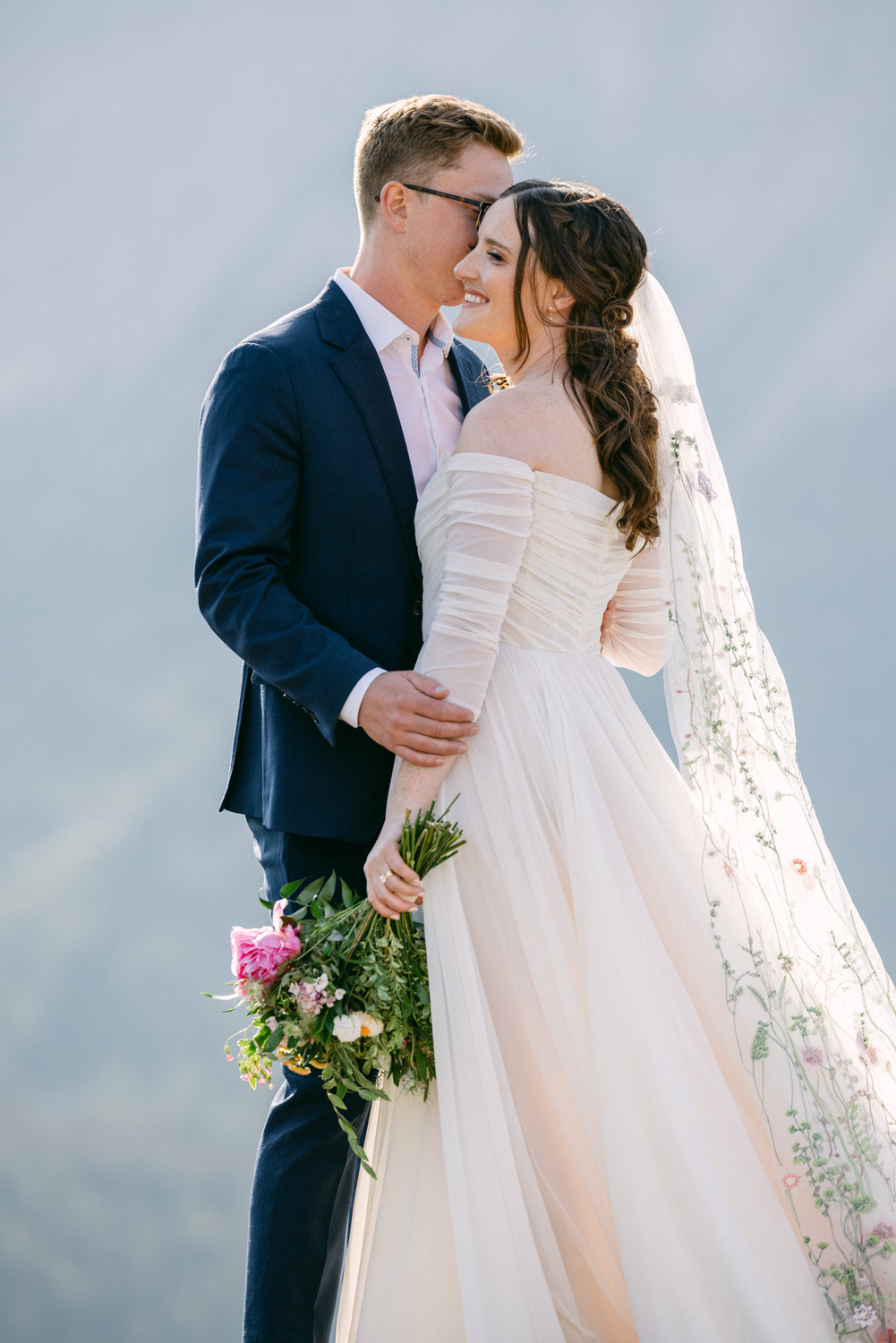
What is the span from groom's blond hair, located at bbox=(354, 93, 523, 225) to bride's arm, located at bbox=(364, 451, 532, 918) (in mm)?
817

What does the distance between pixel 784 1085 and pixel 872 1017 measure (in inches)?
8.2

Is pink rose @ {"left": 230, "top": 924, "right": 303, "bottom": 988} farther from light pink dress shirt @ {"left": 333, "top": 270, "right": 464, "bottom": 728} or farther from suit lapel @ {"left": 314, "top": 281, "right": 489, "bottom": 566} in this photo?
light pink dress shirt @ {"left": 333, "top": 270, "right": 464, "bottom": 728}

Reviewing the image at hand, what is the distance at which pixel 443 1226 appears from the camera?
164cm

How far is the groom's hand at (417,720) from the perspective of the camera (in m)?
1.68

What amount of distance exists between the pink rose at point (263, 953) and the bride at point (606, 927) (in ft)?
0.51

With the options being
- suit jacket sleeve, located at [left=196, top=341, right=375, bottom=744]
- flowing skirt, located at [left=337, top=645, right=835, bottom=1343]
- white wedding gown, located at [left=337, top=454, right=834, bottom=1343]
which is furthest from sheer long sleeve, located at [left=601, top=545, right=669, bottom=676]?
suit jacket sleeve, located at [left=196, top=341, right=375, bottom=744]

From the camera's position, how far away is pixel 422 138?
220 cm

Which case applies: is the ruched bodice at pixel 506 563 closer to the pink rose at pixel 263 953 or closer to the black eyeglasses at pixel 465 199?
the pink rose at pixel 263 953

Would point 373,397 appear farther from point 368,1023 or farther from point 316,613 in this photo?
point 368,1023

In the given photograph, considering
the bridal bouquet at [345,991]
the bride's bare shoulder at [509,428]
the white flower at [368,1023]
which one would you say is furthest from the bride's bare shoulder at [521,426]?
the white flower at [368,1023]

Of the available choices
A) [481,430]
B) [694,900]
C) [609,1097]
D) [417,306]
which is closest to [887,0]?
[417,306]

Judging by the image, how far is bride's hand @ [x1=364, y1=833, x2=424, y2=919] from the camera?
1608mm

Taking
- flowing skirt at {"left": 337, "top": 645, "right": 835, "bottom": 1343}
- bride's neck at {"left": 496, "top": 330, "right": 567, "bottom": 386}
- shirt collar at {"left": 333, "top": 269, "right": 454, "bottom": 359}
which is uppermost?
shirt collar at {"left": 333, "top": 269, "right": 454, "bottom": 359}

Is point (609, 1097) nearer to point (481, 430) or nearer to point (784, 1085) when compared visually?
point (784, 1085)
